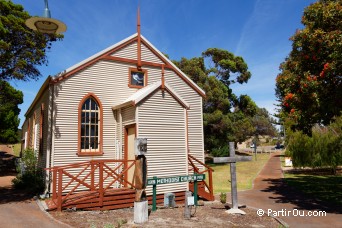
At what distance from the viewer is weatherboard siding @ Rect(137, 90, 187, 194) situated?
499 inches

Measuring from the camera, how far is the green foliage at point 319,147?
84.4 feet

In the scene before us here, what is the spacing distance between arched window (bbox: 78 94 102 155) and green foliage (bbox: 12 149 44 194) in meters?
2.64

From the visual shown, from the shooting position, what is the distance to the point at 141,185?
32.8 feet

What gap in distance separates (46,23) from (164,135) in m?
6.52

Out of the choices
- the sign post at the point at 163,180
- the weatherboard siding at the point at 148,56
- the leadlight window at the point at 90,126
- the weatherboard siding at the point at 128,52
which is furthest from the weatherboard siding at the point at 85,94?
the sign post at the point at 163,180

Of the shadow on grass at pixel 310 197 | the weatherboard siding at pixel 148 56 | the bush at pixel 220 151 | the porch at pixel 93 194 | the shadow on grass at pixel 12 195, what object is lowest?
the shadow on grass at pixel 310 197

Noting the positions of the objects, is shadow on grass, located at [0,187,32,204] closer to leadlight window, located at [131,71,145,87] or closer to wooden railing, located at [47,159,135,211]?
wooden railing, located at [47,159,135,211]

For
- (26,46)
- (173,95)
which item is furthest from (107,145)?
(26,46)

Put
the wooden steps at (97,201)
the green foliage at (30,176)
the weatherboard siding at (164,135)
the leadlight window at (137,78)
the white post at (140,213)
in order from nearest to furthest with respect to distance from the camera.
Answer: the white post at (140,213) < the wooden steps at (97,201) < the weatherboard siding at (164,135) < the green foliage at (30,176) < the leadlight window at (137,78)

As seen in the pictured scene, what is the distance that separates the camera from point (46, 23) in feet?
28.8

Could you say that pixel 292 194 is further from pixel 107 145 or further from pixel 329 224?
pixel 107 145

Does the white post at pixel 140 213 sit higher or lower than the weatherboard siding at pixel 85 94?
lower

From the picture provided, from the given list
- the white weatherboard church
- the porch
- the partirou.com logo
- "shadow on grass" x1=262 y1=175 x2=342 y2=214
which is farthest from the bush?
the partirou.com logo

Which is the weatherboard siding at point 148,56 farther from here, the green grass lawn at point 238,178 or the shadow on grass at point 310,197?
the shadow on grass at point 310,197
